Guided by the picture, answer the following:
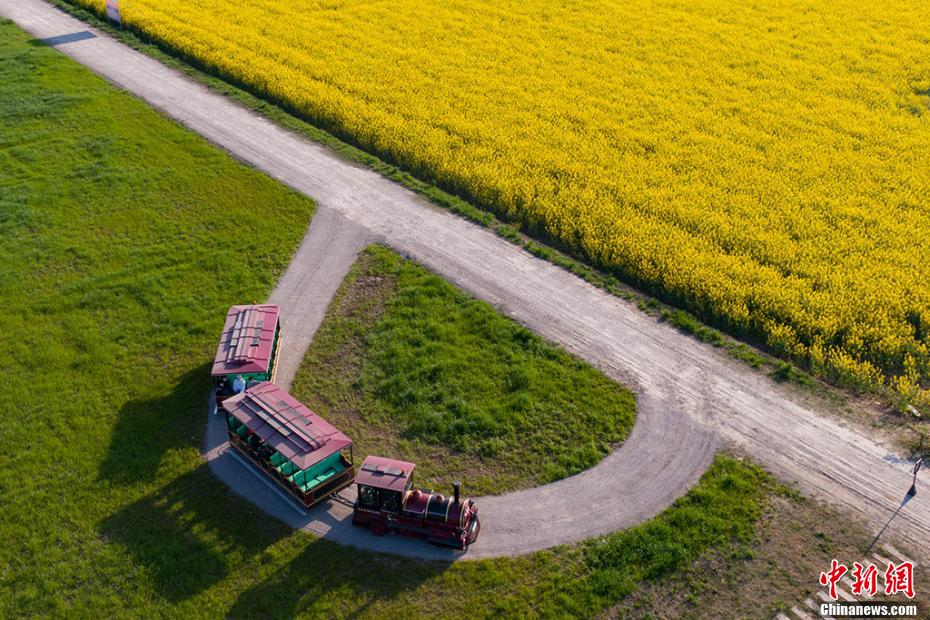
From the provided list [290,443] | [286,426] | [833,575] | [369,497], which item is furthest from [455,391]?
[833,575]

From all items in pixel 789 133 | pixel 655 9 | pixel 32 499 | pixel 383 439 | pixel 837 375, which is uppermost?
pixel 655 9

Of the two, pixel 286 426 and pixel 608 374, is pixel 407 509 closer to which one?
pixel 286 426

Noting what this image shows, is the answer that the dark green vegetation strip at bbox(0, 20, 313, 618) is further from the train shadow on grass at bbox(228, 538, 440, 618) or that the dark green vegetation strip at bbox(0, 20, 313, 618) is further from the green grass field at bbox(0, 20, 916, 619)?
the train shadow on grass at bbox(228, 538, 440, 618)

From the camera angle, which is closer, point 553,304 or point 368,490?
point 368,490

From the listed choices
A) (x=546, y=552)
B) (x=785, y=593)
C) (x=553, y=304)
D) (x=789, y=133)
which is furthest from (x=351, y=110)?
(x=785, y=593)

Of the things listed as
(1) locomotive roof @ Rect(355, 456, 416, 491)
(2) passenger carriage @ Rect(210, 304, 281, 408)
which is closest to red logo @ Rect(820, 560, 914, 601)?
(1) locomotive roof @ Rect(355, 456, 416, 491)

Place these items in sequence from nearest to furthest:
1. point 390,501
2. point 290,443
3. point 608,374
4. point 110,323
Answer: point 390,501 → point 290,443 → point 608,374 → point 110,323

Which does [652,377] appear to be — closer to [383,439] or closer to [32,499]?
[383,439]
